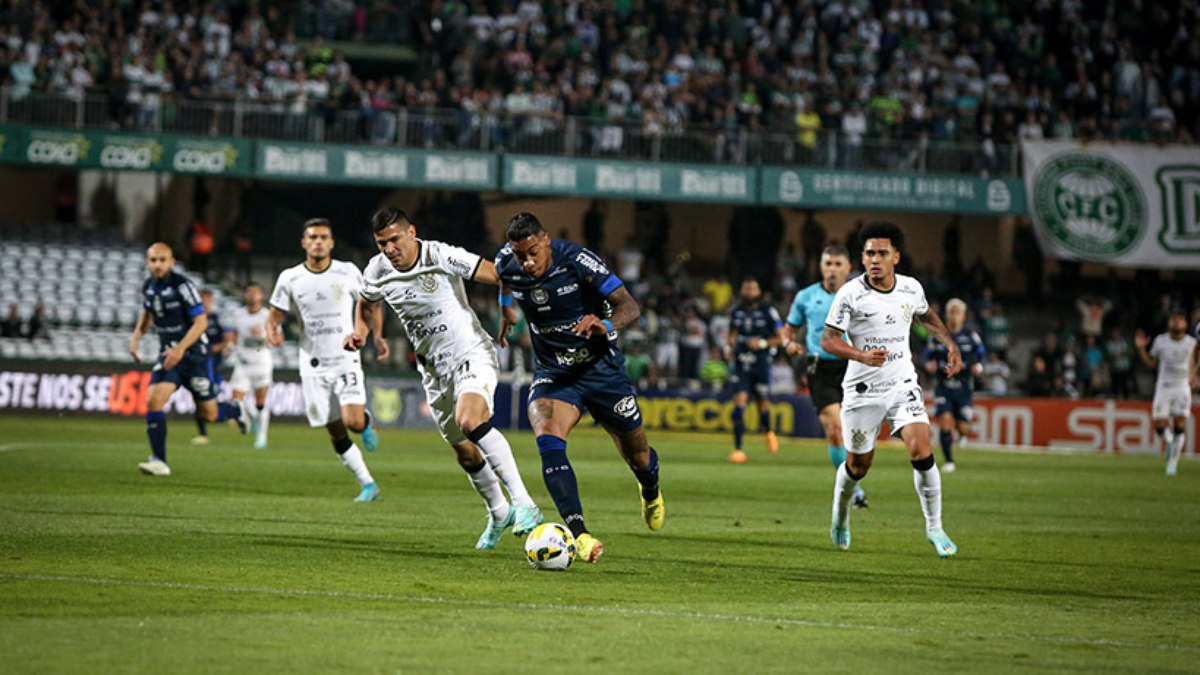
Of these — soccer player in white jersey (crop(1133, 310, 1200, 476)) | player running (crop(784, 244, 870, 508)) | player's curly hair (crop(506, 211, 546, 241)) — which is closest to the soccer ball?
player's curly hair (crop(506, 211, 546, 241))

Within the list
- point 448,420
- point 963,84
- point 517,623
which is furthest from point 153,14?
point 517,623

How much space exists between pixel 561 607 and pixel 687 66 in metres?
35.0

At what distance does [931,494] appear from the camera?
43.0ft

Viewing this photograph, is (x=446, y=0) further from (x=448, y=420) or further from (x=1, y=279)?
(x=448, y=420)

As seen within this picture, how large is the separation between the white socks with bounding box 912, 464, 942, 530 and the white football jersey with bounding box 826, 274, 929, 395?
74 centimetres

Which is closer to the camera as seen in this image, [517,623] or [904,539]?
[517,623]

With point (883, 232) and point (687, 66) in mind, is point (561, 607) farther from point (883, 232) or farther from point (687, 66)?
point (687, 66)

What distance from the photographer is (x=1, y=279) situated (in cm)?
3856

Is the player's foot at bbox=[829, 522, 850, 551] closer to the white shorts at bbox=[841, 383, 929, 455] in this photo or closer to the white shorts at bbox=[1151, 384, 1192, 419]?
the white shorts at bbox=[841, 383, 929, 455]

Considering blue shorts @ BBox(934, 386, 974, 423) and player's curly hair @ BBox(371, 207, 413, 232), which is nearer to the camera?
player's curly hair @ BBox(371, 207, 413, 232)

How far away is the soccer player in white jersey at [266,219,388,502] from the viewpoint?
54.3 ft

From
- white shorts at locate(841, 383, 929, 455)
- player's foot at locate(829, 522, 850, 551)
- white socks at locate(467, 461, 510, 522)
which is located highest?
white shorts at locate(841, 383, 929, 455)

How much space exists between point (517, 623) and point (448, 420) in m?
4.45

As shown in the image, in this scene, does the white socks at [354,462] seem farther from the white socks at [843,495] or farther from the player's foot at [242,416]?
the player's foot at [242,416]
